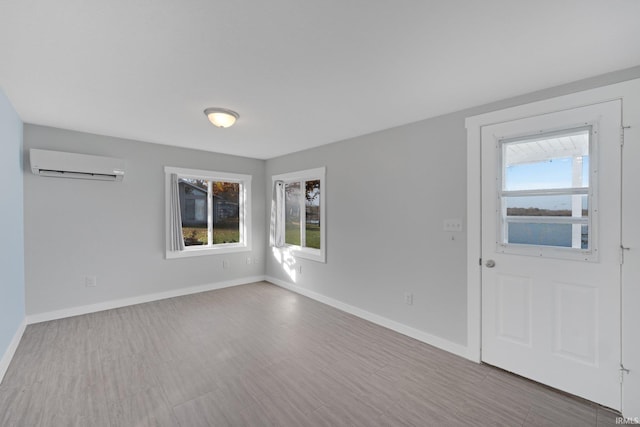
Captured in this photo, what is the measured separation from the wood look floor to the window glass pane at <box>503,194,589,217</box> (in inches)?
56.3

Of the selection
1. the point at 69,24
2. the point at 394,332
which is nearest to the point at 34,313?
the point at 69,24

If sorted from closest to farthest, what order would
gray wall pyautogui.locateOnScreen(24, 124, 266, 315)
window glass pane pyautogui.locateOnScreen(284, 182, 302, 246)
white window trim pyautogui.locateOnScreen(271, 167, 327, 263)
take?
gray wall pyautogui.locateOnScreen(24, 124, 266, 315), white window trim pyautogui.locateOnScreen(271, 167, 327, 263), window glass pane pyautogui.locateOnScreen(284, 182, 302, 246)

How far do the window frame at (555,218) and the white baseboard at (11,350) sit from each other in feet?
14.6

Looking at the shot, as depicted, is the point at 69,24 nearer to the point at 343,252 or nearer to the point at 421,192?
the point at 421,192

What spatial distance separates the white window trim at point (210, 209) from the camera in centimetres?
432

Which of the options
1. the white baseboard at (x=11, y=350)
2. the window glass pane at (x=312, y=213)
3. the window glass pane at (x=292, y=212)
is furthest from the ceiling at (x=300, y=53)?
the white baseboard at (x=11, y=350)

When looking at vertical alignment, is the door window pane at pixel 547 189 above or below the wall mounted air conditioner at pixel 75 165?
below

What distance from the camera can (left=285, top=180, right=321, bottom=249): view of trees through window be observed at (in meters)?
4.61

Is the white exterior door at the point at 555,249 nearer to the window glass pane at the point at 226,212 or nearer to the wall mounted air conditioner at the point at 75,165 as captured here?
the window glass pane at the point at 226,212

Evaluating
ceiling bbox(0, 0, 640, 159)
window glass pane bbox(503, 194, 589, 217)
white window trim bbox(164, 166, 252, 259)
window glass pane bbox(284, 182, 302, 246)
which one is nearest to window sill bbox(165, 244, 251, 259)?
white window trim bbox(164, 166, 252, 259)

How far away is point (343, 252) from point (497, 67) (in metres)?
2.74

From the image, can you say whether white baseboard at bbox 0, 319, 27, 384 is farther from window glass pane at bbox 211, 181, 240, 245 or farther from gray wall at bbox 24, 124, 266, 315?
window glass pane at bbox 211, 181, 240, 245

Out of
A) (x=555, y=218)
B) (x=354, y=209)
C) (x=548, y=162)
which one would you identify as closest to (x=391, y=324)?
(x=354, y=209)

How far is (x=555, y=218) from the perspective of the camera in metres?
2.23
